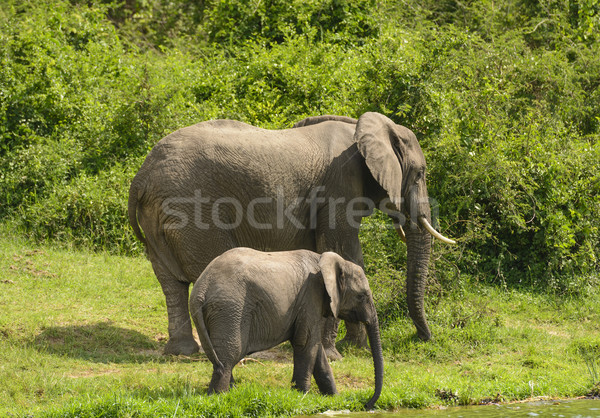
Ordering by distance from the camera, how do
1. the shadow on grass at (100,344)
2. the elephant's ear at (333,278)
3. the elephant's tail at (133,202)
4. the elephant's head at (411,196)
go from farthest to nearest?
the elephant's head at (411,196) < the elephant's tail at (133,202) < the shadow on grass at (100,344) < the elephant's ear at (333,278)

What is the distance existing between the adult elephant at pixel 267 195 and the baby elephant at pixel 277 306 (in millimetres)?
1341

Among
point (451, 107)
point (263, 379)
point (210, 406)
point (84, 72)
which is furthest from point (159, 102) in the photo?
point (210, 406)

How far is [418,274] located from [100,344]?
141 inches

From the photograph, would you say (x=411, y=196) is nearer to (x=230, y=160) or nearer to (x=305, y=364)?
(x=230, y=160)

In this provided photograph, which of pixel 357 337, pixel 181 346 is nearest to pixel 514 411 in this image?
pixel 357 337

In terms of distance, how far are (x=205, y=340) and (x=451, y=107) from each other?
6.71 m

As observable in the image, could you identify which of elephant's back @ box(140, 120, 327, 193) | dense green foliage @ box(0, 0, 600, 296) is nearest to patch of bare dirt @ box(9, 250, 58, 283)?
dense green foliage @ box(0, 0, 600, 296)

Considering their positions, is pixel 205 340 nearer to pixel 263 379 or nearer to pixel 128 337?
pixel 263 379

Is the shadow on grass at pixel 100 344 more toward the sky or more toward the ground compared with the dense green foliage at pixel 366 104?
more toward the ground

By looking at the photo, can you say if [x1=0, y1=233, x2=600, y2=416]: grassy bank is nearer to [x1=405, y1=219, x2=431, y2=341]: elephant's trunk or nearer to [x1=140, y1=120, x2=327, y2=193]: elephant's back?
[x1=405, y1=219, x2=431, y2=341]: elephant's trunk

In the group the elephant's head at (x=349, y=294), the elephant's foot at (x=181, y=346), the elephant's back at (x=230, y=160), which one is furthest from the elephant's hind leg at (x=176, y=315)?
the elephant's head at (x=349, y=294)

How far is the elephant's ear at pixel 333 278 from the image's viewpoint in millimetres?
7340

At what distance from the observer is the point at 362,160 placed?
30.6ft

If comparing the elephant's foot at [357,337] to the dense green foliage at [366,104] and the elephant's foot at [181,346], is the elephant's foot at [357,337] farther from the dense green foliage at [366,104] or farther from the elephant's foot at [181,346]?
the elephant's foot at [181,346]
